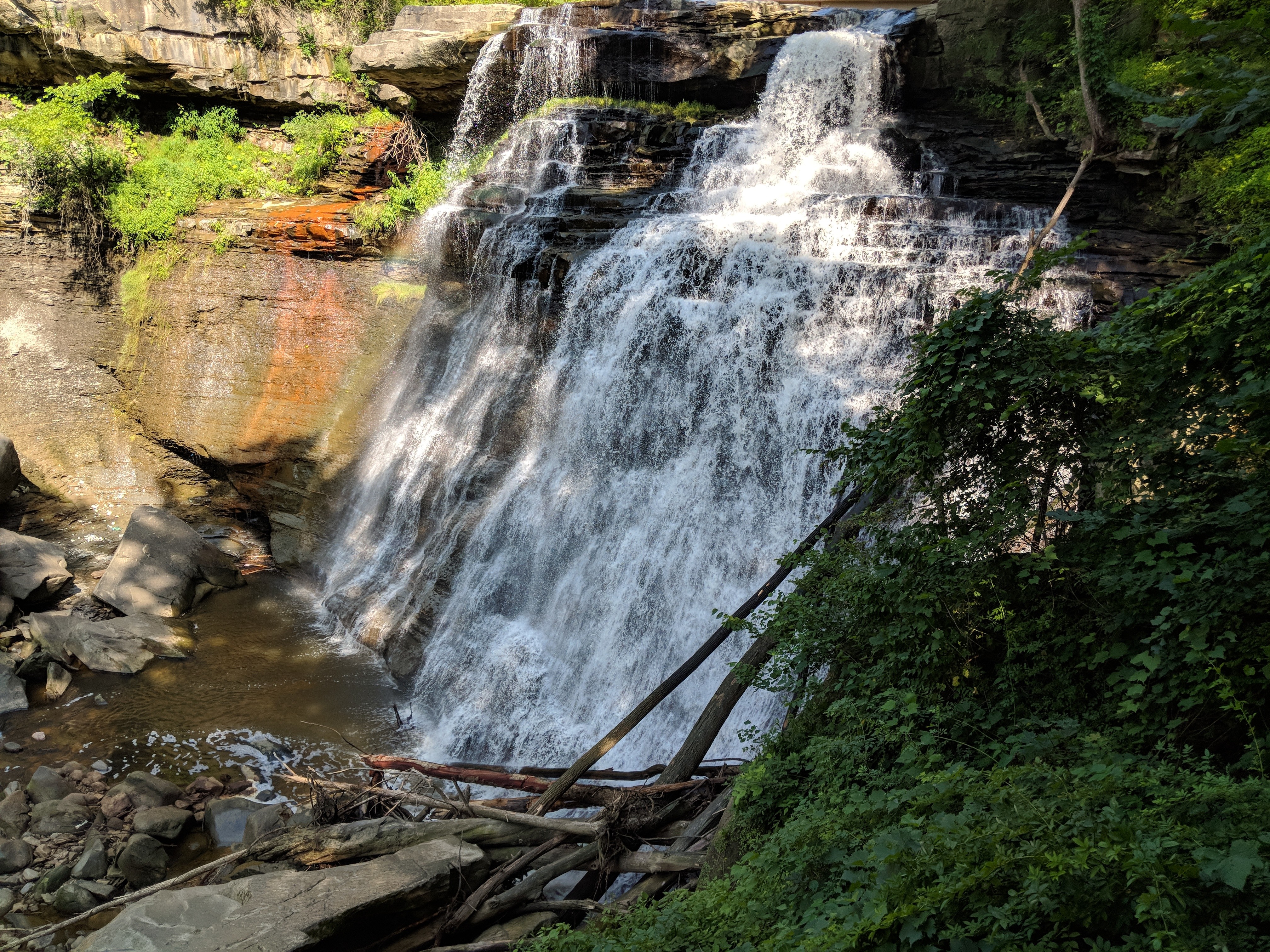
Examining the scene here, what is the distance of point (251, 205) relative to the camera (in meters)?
13.8

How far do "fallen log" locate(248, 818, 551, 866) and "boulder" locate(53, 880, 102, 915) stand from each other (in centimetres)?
197

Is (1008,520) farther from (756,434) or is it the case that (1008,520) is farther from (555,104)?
(555,104)

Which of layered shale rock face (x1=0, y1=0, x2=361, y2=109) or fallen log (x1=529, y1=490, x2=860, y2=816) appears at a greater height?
layered shale rock face (x1=0, y1=0, x2=361, y2=109)

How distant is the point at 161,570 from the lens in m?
11.0

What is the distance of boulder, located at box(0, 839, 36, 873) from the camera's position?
6.33 metres

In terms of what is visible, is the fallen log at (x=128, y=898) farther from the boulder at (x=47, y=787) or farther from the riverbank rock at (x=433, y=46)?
the riverbank rock at (x=433, y=46)

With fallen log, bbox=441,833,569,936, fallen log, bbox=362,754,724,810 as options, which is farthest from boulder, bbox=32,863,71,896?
fallen log, bbox=441,833,569,936

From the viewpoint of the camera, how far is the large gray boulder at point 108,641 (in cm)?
935

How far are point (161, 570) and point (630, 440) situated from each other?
6976mm

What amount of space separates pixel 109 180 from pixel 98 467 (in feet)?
16.9

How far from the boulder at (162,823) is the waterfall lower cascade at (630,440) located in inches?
82.0

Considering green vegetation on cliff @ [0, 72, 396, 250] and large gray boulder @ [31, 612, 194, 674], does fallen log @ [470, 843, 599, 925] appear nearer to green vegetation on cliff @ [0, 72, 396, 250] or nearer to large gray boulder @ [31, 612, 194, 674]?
large gray boulder @ [31, 612, 194, 674]

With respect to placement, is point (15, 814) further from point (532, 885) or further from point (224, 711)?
point (532, 885)

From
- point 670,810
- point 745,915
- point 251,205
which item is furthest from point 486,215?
point 745,915
